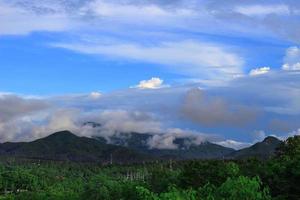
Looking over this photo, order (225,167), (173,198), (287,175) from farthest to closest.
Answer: (225,167), (287,175), (173,198)

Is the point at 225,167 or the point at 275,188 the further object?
the point at 225,167

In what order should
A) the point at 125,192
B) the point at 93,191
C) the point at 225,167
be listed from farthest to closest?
the point at 93,191 → the point at 225,167 → the point at 125,192

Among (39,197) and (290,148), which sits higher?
(290,148)

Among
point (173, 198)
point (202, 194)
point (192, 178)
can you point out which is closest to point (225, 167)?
point (192, 178)

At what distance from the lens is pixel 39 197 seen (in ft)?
378

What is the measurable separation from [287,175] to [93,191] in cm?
3541

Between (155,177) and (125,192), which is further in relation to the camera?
(155,177)

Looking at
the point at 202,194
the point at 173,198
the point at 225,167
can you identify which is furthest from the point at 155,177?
the point at 173,198

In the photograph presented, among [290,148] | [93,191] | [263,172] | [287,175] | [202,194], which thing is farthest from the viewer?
[290,148]

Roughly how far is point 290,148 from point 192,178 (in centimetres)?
2851

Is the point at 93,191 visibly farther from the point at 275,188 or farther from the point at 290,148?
the point at 290,148

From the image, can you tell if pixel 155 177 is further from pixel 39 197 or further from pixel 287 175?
pixel 287 175

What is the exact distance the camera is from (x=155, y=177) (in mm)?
115438

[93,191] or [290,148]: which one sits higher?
[290,148]
